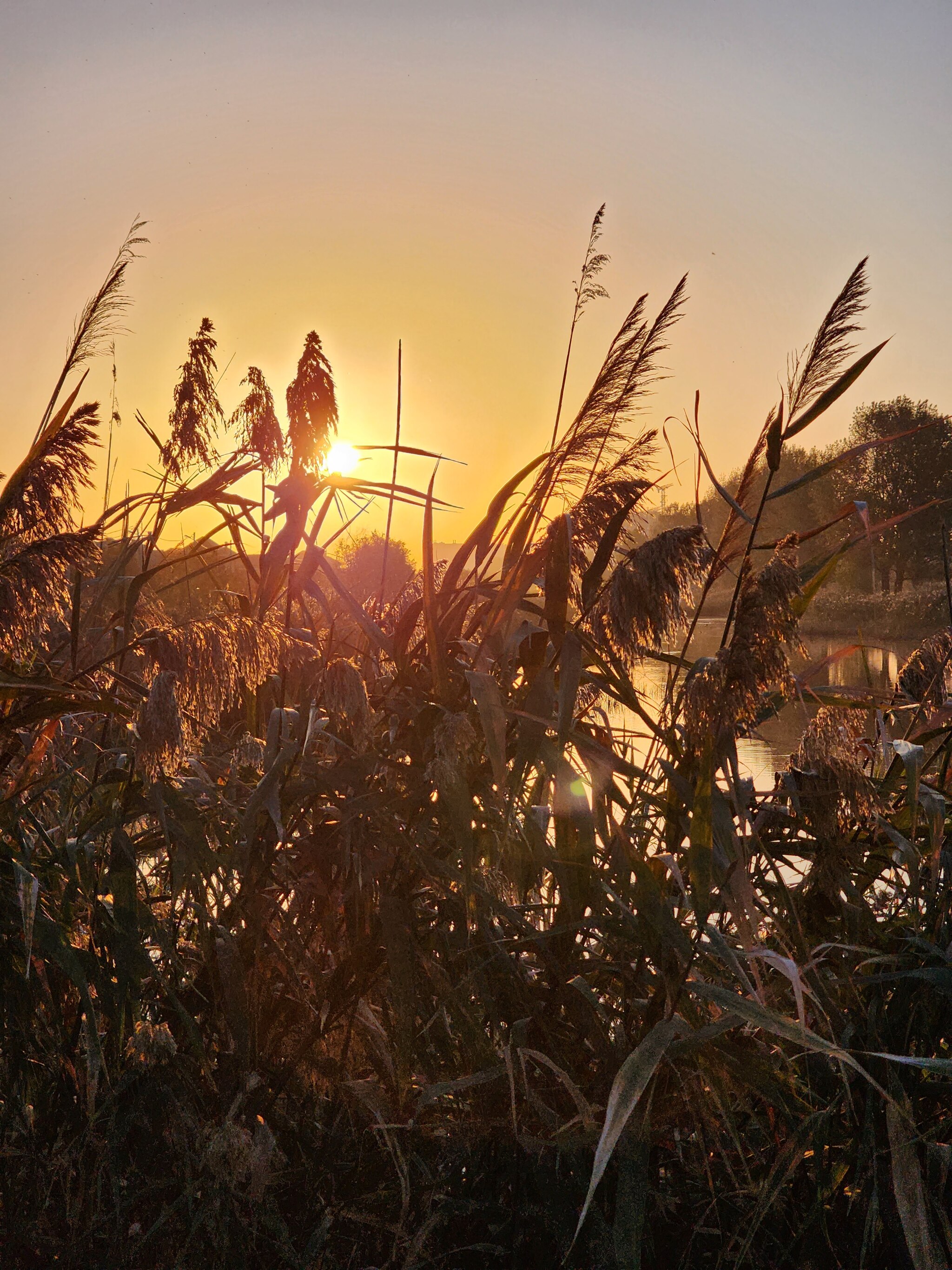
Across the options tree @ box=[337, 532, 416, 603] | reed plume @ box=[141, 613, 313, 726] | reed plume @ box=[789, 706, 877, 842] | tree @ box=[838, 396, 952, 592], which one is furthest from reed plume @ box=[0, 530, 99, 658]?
tree @ box=[838, 396, 952, 592]

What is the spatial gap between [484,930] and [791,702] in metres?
0.64

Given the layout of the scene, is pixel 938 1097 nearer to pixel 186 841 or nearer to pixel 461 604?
pixel 461 604

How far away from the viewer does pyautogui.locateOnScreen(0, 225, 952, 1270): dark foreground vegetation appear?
49.1 inches

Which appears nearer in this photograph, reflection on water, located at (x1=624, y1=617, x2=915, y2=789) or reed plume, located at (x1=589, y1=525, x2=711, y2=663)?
reed plume, located at (x1=589, y1=525, x2=711, y2=663)

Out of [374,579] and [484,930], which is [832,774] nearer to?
[484,930]

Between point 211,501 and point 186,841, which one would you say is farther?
point 211,501

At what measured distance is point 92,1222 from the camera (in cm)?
137

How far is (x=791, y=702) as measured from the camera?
1609 millimetres

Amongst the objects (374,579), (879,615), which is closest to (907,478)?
(879,615)

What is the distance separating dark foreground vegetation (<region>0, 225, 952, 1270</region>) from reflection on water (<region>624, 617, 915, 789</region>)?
9 cm

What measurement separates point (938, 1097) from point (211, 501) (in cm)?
151

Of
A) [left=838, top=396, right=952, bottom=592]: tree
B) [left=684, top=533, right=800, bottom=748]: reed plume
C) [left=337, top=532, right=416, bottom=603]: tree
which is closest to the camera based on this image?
[left=684, top=533, right=800, bottom=748]: reed plume

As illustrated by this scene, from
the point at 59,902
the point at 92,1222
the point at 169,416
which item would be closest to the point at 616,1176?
the point at 92,1222

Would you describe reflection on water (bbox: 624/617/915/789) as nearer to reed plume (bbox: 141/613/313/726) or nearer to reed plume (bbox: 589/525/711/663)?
reed plume (bbox: 589/525/711/663)
